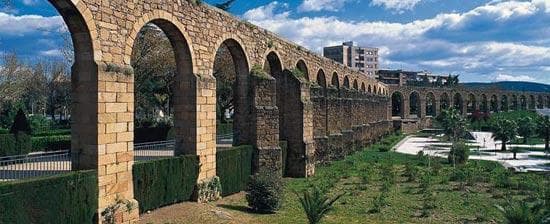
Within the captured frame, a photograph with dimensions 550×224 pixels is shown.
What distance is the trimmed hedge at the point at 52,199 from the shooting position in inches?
299

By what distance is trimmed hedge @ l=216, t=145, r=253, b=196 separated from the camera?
14609 mm

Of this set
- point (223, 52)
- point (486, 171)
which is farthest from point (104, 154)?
point (223, 52)

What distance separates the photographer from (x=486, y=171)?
22.8m

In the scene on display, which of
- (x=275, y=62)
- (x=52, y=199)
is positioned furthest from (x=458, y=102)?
(x=52, y=199)

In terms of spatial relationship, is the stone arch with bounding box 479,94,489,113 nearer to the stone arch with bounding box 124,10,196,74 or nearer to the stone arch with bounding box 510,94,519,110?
the stone arch with bounding box 510,94,519,110

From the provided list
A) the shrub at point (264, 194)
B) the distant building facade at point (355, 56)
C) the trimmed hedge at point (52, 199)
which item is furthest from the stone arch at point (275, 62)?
the distant building facade at point (355, 56)

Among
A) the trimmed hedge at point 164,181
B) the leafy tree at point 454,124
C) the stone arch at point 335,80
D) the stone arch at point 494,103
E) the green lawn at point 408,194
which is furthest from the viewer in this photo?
the stone arch at point 494,103

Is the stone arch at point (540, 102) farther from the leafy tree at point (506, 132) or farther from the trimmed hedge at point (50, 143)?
the trimmed hedge at point (50, 143)

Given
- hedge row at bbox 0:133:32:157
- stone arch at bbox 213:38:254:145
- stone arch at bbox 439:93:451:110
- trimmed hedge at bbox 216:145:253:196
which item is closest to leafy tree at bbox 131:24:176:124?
hedge row at bbox 0:133:32:157

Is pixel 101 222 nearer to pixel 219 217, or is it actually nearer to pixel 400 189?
pixel 219 217

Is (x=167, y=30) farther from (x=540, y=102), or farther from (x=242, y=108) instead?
(x=540, y=102)

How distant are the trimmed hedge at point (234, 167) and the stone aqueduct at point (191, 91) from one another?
53cm

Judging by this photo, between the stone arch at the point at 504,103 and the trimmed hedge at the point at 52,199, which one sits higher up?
the stone arch at the point at 504,103

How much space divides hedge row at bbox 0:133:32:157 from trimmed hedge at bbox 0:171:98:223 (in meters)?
13.8
